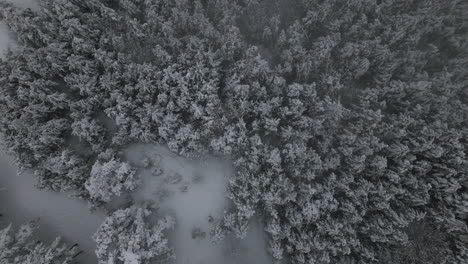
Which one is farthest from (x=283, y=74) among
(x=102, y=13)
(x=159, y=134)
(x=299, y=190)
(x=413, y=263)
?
(x=413, y=263)

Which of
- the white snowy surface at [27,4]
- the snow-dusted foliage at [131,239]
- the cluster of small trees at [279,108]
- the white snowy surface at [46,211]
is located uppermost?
the cluster of small trees at [279,108]

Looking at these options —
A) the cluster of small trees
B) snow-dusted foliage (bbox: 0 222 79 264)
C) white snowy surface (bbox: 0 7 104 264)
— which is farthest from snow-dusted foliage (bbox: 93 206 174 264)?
white snowy surface (bbox: 0 7 104 264)

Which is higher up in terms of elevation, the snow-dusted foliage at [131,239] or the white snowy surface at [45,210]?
the snow-dusted foliage at [131,239]

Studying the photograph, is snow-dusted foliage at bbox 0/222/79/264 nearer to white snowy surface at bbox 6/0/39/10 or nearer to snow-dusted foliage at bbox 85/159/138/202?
snow-dusted foliage at bbox 85/159/138/202

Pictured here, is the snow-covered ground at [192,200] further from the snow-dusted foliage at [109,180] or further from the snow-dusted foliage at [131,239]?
the snow-dusted foliage at [109,180]

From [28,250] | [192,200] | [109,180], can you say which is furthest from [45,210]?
[192,200]

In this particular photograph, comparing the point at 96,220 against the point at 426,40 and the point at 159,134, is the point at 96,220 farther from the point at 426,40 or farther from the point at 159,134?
the point at 426,40

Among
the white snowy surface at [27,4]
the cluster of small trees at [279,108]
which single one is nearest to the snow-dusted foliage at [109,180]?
the cluster of small trees at [279,108]
